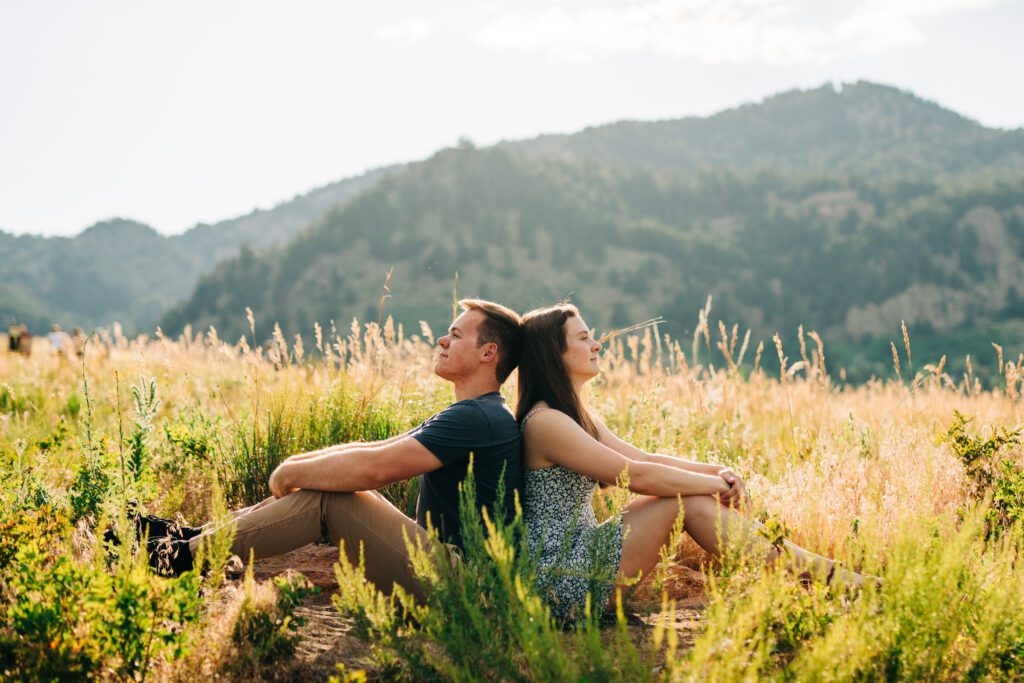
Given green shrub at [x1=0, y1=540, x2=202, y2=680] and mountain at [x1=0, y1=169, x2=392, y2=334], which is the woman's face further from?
mountain at [x1=0, y1=169, x2=392, y2=334]

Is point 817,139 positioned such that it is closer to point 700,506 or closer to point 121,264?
point 121,264

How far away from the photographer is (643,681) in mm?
→ 2006

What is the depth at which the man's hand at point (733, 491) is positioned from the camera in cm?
344

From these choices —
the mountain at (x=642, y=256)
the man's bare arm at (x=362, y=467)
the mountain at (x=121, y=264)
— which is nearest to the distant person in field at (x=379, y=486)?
the man's bare arm at (x=362, y=467)

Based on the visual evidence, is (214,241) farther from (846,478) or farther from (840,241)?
(846,478)

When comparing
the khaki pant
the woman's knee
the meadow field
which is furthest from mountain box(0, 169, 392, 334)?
the woman's knee

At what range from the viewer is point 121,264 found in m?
131

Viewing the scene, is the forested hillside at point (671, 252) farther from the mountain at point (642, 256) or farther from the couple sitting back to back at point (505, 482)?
the couple sitting back to back at point (505, 482)

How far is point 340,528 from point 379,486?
0.29 m

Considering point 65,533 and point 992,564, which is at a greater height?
point 65,533

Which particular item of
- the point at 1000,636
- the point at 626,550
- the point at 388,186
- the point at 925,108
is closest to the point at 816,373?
the point at 626,550

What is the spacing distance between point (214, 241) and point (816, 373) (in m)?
166

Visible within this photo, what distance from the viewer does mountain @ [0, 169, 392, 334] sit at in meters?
111

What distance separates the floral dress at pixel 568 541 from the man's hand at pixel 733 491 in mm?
503
